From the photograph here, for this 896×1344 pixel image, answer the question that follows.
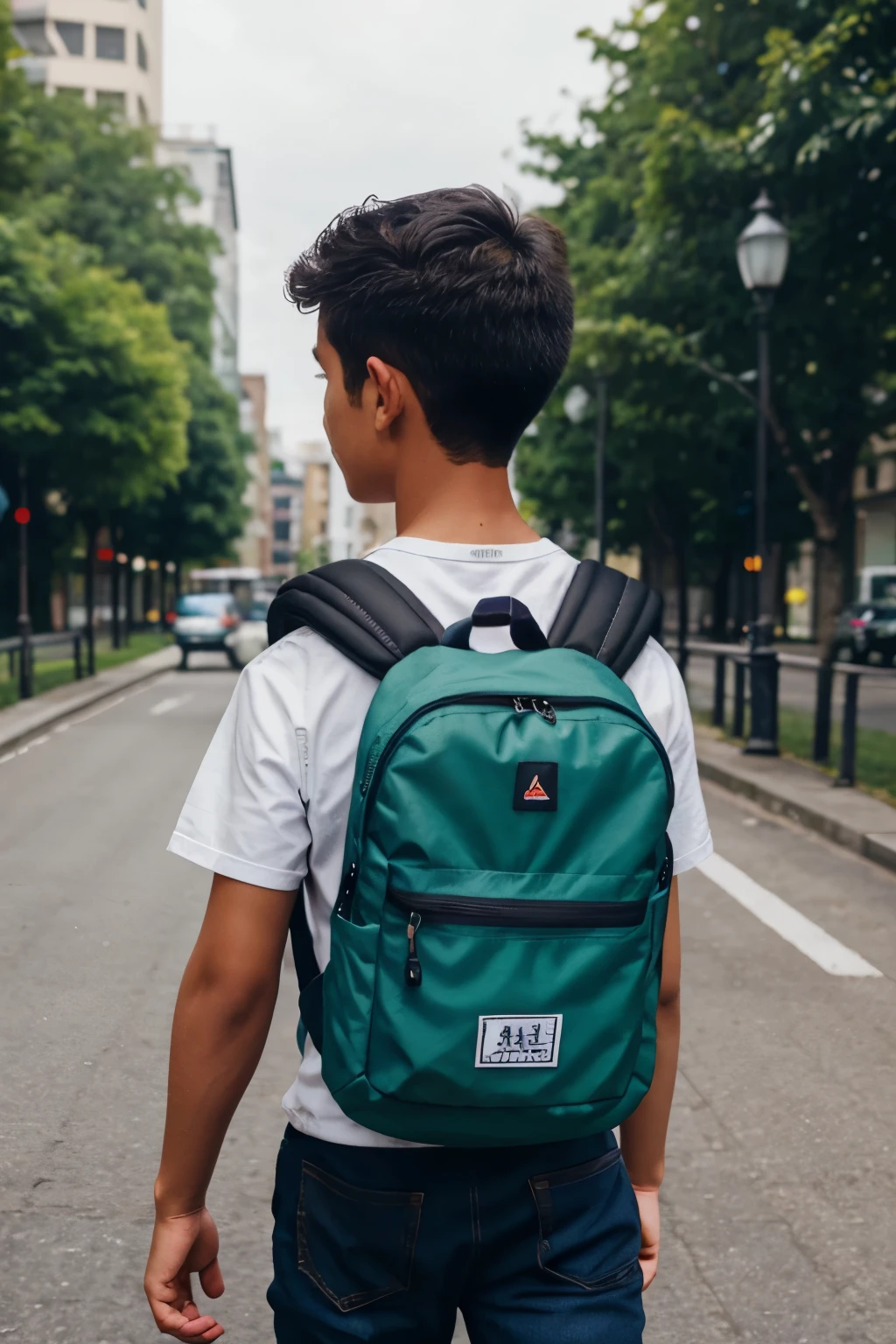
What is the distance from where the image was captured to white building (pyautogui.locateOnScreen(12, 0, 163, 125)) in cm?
6775

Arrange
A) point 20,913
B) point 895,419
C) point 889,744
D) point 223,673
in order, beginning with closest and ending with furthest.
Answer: point 20,913
point 889,744
point 895,419
point 223,673

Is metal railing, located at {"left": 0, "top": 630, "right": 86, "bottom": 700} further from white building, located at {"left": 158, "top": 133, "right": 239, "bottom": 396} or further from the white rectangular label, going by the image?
white building, located at {"left": 158, "top": 133, "right": 239, "bottom": 396}

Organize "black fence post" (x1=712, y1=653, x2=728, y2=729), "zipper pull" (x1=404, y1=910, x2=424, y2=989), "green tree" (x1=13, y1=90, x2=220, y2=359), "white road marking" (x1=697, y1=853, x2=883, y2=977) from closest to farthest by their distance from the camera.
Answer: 1. "zipper pull" (x1=404, y1=910, x2=424, y2=989)
2. "white road marking" (x1=697, y1=853, x2=883, y2=977)
3. "black fence post" (x1=712, y1=653, x2=728, y2=729)
4. "green tree" (x1=13, y1=90, x2=220, y2=359)

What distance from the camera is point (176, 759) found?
554 inches

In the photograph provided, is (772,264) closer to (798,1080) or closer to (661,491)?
(798,1080)

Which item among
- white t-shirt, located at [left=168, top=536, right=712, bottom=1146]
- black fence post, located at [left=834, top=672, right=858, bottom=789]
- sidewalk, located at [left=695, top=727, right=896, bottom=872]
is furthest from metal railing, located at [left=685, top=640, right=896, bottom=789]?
white t-shirt, located at [left=168, top=536, right=712, bottom=1146]

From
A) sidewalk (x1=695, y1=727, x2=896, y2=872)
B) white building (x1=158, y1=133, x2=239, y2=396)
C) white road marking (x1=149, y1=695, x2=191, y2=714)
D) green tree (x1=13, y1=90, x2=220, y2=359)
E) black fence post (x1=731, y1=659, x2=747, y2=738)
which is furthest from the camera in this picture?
white building (x1=158, y1=133, x2=239, y2=396)

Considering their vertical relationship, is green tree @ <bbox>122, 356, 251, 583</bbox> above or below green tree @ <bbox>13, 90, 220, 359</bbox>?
below

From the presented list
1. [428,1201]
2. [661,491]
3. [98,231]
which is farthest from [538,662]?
[98,231]

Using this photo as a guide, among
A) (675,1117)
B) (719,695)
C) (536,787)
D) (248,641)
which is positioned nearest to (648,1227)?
(536,787)

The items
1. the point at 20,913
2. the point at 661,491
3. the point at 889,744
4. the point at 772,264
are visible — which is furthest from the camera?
the point at 661,491

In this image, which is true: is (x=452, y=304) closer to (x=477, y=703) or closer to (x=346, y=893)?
(x=477, y=703)

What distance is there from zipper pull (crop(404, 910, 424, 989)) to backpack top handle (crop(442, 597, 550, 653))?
0.27 meters

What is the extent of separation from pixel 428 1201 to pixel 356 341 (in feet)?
2.86
